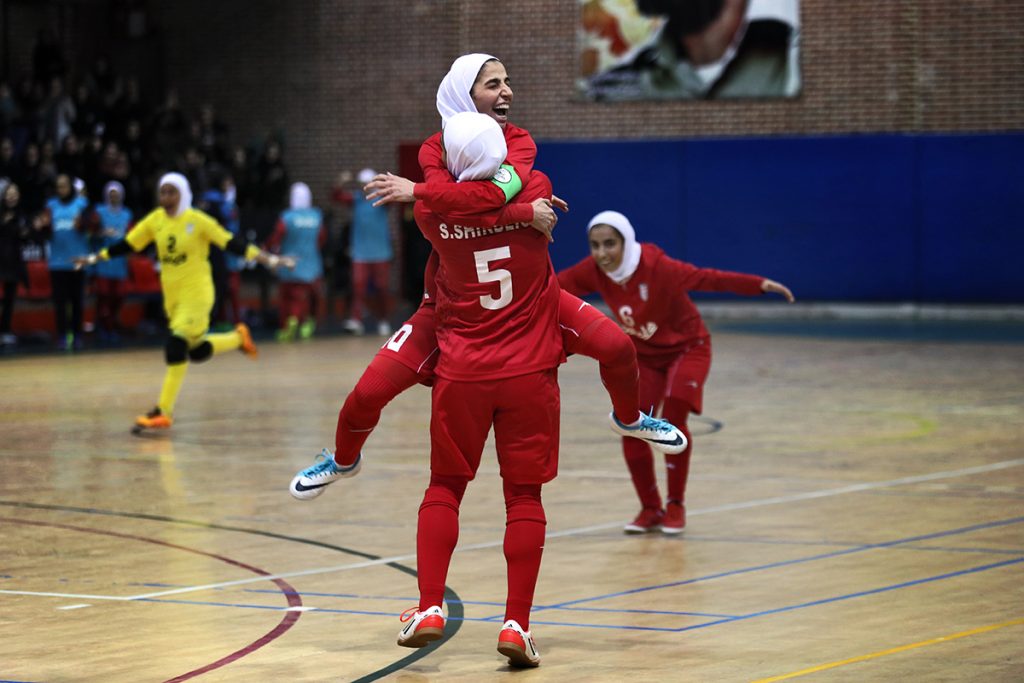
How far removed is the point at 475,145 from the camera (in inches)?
234

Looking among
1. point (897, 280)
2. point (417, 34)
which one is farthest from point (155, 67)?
point (897, 280)

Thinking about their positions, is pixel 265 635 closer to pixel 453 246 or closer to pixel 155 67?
pixel 453 246

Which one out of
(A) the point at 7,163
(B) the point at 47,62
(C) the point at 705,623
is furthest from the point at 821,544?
(B) the point at 47,62

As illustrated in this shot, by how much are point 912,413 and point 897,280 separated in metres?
12.9

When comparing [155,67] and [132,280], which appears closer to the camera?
[132,280]

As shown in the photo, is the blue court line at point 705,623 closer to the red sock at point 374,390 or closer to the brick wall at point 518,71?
the red sock at point 374,390

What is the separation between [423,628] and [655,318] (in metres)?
3.78

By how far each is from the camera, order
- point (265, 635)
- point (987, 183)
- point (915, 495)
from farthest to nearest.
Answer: point (987, 183), point (915, 495), point (265, 635)

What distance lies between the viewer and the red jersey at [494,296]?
6102mm

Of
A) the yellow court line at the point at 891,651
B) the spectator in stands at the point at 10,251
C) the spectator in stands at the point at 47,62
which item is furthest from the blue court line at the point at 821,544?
the spectator in stands at the point at 47,62

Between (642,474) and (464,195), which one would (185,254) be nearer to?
(642,474)

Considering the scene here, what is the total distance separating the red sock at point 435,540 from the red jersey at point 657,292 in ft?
9.82

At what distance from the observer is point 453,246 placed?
20.1 feet

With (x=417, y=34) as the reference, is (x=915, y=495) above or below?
below
